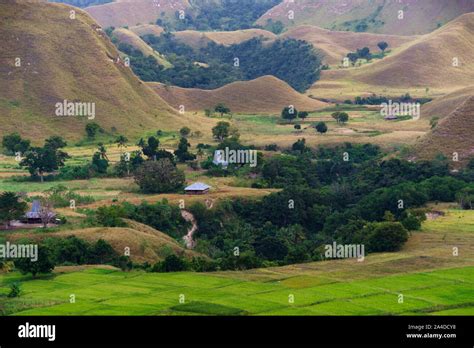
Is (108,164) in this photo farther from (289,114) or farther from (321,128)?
(289,114)

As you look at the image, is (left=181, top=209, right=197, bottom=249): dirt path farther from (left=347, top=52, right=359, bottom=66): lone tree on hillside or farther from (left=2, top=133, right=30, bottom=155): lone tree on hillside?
(left=347, top=52, right=359, bottom=66): lone tree on hillside

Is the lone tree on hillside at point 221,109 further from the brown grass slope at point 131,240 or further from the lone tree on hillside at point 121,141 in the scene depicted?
the brown grass slope at point 131,240

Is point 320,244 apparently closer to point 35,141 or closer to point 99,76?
point 35,141

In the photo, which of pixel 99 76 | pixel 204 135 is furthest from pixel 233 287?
pixel 99 76

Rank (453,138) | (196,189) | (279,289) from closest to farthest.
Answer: (279,289) → (196,189) → (453,138)

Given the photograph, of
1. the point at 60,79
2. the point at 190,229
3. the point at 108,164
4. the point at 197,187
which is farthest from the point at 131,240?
the point at 60,79

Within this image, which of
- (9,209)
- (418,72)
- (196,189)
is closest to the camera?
(9,209)
